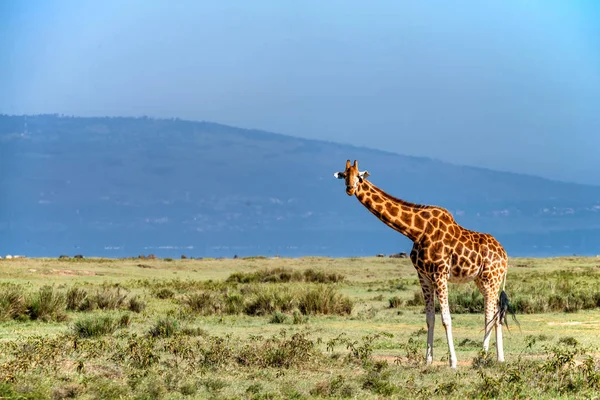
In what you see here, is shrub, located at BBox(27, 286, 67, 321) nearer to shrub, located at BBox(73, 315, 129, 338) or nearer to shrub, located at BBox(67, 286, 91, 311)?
shrub, located at BBox(67, 286, 91, 311)

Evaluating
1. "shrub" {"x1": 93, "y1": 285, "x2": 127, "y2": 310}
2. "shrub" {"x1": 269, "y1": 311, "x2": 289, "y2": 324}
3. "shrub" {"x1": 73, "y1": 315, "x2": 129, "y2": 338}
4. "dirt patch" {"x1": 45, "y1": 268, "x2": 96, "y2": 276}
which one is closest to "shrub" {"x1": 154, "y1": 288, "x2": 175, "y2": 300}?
"shrub" {"x1": 93, "y1": 285, "x2": 127, "y2": 310}

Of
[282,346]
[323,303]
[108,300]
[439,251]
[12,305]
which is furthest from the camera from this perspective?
[108,300]

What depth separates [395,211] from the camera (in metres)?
16.5

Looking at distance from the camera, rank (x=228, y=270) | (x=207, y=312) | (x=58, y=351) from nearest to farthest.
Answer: (x=58, y=351) → (x=207, y=312) → (x=228, y=270)

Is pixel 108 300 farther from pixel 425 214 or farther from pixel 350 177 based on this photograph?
pixel 425 214

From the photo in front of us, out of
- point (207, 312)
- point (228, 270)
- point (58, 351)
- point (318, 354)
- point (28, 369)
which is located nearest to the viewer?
point (28, 369)

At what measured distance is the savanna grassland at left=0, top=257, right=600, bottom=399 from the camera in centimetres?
1387

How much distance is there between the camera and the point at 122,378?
49.0 feet

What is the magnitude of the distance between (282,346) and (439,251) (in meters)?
3.05

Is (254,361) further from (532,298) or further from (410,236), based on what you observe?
(532,298)

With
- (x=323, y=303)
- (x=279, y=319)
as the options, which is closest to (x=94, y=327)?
(x=279, y=319)

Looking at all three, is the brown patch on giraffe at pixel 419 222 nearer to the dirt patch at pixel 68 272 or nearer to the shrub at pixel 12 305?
the shrub at pixel 12 305

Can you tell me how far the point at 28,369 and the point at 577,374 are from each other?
315 inches

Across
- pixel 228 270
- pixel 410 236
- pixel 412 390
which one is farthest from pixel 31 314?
pixel 228 270
